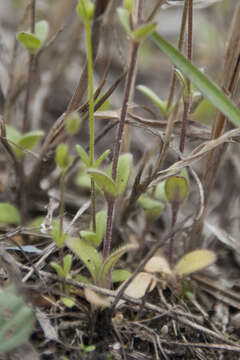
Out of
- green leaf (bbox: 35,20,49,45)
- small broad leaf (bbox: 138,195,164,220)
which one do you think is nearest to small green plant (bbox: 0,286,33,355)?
small broad leaf (bbox: 138,195,164,220)

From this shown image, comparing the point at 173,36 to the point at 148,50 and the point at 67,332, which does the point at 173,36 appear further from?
the point at 67,332

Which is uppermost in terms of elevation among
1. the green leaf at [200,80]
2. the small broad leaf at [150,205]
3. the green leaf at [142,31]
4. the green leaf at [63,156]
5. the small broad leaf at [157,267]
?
the green leaf at [142,31]

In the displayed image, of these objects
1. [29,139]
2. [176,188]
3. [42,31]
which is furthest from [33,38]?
[176,188]

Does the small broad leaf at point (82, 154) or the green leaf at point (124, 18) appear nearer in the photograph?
the green leaf at point (124, 18)

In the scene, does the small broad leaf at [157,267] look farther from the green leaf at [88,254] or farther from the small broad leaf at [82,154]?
the small broad leaf at [82,154]

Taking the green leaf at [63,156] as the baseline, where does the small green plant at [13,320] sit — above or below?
below

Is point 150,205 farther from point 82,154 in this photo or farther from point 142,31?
point 142,31

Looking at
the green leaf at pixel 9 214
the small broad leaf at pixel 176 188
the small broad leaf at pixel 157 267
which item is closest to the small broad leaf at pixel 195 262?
the small broad leaf at pixel 157 267
